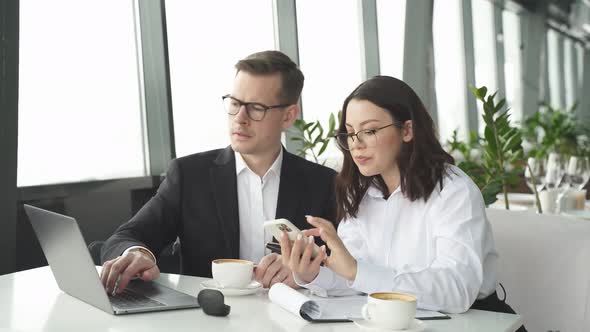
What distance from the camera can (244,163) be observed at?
2.62 meters

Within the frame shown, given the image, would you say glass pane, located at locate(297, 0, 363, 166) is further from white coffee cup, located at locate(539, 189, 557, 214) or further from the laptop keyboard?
the laptop keyboard

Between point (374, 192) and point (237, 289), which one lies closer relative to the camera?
point (237, 289)

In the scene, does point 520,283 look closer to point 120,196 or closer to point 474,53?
point 120,196

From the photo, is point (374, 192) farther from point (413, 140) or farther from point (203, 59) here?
point (203, 59)

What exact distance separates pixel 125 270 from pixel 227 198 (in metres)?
0.70

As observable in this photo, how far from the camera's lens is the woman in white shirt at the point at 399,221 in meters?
1.71

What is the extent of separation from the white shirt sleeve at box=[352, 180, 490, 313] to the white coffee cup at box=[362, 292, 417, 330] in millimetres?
234

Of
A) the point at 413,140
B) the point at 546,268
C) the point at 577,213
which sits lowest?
Result: the point at 577,213

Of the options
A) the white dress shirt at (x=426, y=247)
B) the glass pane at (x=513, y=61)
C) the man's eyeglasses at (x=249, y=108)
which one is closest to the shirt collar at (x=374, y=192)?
the white dress shirt at (x=426, y=247)

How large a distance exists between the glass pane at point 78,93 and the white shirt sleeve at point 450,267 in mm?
1870

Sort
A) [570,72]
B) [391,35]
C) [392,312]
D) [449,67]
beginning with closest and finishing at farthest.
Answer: [392,312]
[391,35]
[449,67]
[570,72]

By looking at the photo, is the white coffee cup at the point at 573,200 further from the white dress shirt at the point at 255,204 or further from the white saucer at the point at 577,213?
the white dress shirt at the point at 255,204

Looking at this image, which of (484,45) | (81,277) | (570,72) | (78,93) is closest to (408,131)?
(81,277)

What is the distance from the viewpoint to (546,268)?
1957 mm
